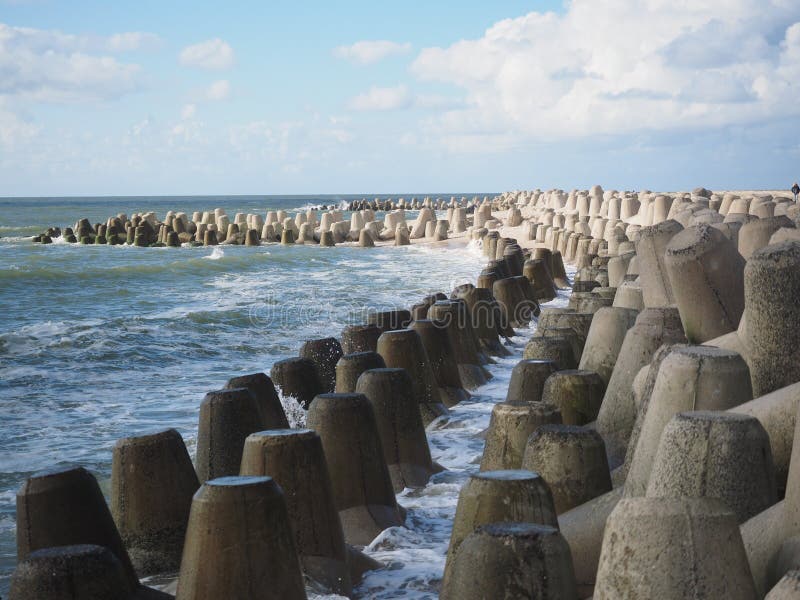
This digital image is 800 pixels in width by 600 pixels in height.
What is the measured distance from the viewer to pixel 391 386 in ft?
19.1

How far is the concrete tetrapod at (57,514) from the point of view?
3.84 m

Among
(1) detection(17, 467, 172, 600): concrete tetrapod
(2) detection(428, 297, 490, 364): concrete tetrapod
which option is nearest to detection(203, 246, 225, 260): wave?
(2) detection(428, 297, 490, 364): concrete tetrapod

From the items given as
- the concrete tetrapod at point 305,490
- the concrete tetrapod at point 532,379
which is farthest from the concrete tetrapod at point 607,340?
the concrete tetrapod at point 305,490

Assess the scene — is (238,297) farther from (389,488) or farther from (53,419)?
(389,488)

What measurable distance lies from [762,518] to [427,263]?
22.8m

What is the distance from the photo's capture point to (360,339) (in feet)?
26.4

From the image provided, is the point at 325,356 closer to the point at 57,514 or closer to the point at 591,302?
the point at 591,302

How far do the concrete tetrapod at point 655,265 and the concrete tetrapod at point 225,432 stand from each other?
2930mm

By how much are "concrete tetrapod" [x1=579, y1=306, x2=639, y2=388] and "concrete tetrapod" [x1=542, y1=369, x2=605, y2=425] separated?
1.86ft

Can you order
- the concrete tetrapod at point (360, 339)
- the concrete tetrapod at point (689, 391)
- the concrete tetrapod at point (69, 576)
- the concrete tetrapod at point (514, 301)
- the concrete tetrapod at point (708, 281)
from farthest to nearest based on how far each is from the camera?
the concrete tetrapod at point (514, 301) → the concrete tetrapod at point (360, 339) → the concrete tetrapod at point (708, 281) → the concrete tetrapod at point (689, 391) → the concrete tetrapod at point (69, 576)

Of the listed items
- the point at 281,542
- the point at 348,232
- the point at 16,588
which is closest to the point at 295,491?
the point at 281,542

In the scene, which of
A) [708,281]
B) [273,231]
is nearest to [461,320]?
[708,281]

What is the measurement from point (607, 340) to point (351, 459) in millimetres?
2167

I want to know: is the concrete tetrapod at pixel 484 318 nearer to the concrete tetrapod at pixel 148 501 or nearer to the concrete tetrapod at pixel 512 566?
the concrete tetrapod at pixel 148 501
